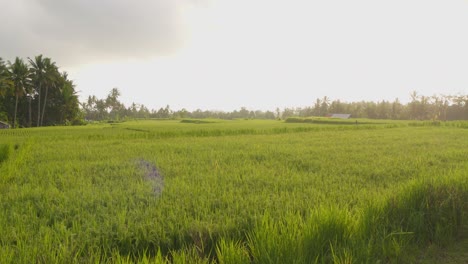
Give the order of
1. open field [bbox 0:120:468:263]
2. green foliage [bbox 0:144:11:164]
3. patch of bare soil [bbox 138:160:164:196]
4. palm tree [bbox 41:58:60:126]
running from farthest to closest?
palm tree [bbox 41:58:60:126]
green foliage [bbox 0:144:11:164]
patch of bare soil [bbox 138:160:164:196]
open field [bbox 0:120:468:263]

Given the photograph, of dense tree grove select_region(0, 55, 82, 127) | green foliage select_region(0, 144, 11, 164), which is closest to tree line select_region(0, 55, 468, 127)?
dense tree grove select_region(0, 55, 82, 127)

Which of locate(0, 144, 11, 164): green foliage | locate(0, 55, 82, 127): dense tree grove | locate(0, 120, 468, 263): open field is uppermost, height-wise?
locate(0, 55, 82, 127): dense tree grove

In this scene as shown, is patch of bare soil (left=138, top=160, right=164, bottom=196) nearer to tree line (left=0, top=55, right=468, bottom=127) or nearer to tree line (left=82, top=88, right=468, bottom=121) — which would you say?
tree line (left=0, top=55, right=468, bottom=127)

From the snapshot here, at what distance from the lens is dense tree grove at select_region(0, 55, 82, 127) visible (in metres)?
31.5

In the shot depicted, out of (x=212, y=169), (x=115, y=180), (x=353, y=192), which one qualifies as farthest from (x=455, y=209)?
(x=115, y=180)

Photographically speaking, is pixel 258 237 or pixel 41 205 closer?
pixel 258 237

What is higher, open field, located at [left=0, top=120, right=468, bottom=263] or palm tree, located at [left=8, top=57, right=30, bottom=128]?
palm tree, located at [left=8, top=57, right=30, bottom=128]

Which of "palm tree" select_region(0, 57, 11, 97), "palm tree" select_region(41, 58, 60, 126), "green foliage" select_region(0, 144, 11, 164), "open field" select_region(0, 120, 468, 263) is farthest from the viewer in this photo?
"palm tree" select_region(41, 58, 60, 126)

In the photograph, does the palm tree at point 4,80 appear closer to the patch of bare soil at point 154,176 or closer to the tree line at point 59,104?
the tree line at point 59,104

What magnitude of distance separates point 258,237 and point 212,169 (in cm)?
328

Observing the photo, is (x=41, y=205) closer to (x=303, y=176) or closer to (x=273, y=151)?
(x=303, y=176)

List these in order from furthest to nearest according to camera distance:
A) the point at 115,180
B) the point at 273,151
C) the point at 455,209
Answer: the point at 273,151 → the point at 115,180 → the point at 455,209

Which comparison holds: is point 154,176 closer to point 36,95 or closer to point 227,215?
point 227,215

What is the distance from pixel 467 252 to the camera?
2.45 m
